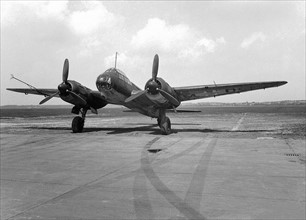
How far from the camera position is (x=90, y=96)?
23.1 metres

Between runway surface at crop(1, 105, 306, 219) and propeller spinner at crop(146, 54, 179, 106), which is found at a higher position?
propeller spinner at crop(146, 54, 179, 106)

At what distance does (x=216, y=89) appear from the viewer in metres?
22.1

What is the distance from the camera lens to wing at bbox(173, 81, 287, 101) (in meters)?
21.2

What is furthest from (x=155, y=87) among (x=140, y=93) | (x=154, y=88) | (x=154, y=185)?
(x=154, y=185)

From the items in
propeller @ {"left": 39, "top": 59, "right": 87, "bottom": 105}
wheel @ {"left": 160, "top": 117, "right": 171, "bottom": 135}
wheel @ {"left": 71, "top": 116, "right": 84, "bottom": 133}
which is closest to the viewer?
wheel @ {"left": 160, "top": 117, "right": 171, "bottom": 135}

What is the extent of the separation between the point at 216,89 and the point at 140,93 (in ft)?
20.4

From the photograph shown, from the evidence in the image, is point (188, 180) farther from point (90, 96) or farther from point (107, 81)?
point (90, 96)

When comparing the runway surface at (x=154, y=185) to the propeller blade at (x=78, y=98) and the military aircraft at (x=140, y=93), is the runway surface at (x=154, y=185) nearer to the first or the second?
the military aircraft at (x=140, y=93)

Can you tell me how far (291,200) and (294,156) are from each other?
590 centimetres

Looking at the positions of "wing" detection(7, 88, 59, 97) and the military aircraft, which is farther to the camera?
"wing" detection(7, 88, 59, 97)

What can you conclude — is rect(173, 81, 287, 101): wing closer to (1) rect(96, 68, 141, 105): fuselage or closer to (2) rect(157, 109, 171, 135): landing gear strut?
(2) rect(157, 109, 171, 135): landing gear strut

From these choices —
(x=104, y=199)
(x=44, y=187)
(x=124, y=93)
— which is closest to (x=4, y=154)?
(x=44, y=187)

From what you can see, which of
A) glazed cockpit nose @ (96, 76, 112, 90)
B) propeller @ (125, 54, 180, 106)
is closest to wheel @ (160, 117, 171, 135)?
propeller @ (125, 54, 180, 106)

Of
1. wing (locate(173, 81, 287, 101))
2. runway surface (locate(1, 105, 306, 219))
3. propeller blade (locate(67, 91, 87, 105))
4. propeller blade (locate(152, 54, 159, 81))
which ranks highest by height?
propeller blade (locate(152, 54, 159, 81))
